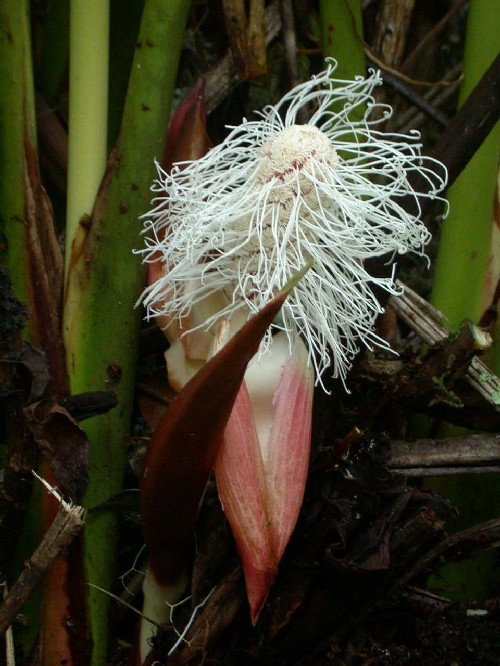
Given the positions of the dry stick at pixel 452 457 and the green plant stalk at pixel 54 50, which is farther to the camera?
the green plant stalk at pixel 54 50

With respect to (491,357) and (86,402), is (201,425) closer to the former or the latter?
(86,402)

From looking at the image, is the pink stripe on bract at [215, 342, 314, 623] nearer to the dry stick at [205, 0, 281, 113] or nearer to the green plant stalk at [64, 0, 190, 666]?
the green plant stalk at [64, 0, 190, 666]

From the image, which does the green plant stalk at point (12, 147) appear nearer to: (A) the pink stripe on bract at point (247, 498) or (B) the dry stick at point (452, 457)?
(A) the pink stripe on bract at point (247, 498)

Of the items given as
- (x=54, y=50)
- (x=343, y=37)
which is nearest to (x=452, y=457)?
(x=343, y=37)

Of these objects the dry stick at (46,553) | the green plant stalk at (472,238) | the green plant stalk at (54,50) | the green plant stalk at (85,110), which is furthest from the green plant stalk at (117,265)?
the green plant stalk at (472,238)

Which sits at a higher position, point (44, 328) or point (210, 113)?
point (210, 113)

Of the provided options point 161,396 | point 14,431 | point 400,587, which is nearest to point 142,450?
point 161,396

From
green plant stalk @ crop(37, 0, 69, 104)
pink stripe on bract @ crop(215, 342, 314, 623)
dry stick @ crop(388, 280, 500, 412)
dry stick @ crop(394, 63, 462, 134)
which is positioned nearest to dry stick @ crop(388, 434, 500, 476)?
dry stick @ crop(388, 280, 500, 412)
